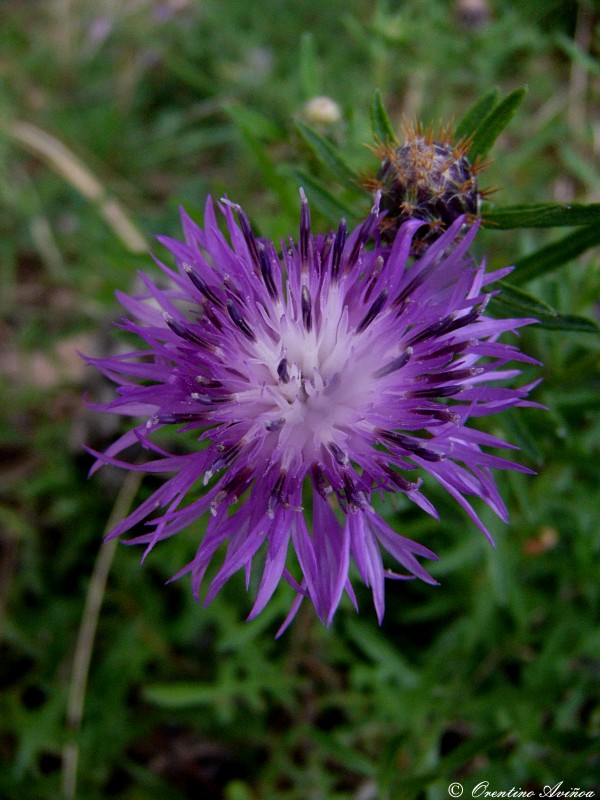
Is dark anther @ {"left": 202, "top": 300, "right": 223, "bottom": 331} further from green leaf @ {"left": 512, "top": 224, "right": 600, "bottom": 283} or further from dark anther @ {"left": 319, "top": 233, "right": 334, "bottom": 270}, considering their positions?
green leaf @ {"left": 512, "top": 224, "right": 600, "bottom": 283}

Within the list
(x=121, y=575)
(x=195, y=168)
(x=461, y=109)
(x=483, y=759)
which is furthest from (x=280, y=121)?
(x=483, y=759)

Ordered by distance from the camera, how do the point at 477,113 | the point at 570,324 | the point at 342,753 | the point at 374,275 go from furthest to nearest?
the point at 342,753 < the point at 477,113 < the point at 570,324 < the point at 374,275

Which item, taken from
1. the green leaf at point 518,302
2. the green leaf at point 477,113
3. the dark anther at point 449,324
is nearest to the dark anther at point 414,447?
the dark anther at point 449,324

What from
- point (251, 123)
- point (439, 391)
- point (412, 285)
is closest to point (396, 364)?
point (439, 391)

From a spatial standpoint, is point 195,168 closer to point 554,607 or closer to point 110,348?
point 110,348

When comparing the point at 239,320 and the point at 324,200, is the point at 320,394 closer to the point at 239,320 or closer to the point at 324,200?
the point at 239,320

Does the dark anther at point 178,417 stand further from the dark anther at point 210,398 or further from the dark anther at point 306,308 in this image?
the dark anther at point 306,308
